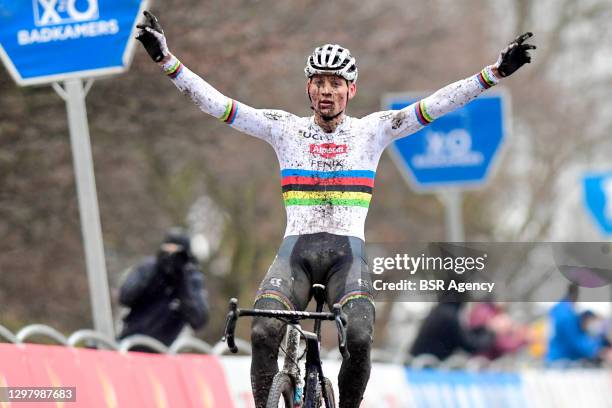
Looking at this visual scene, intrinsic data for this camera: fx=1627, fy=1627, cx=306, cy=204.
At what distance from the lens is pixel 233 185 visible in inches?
977

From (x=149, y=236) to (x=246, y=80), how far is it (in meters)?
2.59

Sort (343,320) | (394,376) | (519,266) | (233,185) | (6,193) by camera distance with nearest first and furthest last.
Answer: (343,320), (394,376), (6,193), (233,185), (519,266)

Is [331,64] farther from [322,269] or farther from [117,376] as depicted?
[117,376]

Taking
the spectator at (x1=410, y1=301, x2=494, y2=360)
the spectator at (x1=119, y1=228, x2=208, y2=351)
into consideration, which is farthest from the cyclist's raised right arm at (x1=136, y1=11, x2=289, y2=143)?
the spectator at (x1=410, y1=301, x2=494, y2=360)

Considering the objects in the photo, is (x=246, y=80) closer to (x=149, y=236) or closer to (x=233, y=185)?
(x=149, y=236)

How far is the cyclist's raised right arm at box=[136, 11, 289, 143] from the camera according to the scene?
907cm

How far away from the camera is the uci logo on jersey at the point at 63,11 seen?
35.6ft

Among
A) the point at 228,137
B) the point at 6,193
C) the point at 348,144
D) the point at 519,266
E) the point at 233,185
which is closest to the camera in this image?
the point at 348,144

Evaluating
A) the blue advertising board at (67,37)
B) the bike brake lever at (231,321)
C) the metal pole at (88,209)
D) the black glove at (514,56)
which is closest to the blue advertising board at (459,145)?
the metal pole at (88,209)

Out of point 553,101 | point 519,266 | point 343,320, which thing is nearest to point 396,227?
point 519,266

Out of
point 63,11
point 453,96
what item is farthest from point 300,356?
point 63,11

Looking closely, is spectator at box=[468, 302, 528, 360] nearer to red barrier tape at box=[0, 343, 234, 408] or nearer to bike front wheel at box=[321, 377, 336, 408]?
red barrier tape at box=[0, 343, 234, 408]

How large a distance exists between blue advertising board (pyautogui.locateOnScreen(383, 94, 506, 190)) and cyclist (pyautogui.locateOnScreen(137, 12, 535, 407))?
6.90m

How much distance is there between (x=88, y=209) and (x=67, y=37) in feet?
3.93
